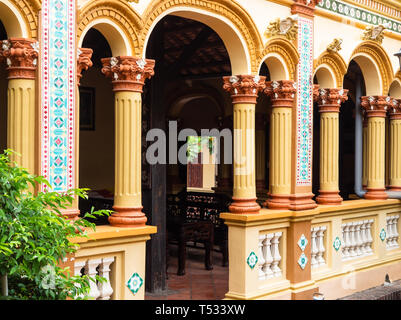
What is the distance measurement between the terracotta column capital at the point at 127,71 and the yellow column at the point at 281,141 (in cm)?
231

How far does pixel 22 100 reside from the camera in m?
5.16

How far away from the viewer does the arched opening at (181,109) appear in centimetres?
775

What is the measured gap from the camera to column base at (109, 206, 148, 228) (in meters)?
5.91

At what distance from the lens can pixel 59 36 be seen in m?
5.35

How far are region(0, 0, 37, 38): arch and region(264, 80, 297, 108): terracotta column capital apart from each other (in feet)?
11.7

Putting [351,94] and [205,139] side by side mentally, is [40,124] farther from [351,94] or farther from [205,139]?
[205,139]

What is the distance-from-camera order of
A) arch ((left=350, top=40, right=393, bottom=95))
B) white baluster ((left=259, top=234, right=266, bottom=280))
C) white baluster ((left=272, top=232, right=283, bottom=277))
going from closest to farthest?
white baluster ((left=259, top=234, right=266, bottom=280)), white baluster ((left=272, top=232, right=283, bottom=277)), arch ((left=350, top=40, right=393, bottom=95))

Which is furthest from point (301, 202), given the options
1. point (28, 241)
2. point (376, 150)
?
point (28, 241)

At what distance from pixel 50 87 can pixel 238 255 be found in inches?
123

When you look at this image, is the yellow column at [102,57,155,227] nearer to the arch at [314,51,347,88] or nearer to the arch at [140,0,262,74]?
the arch at [140,0,262,74]

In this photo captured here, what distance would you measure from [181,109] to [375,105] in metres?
6.09

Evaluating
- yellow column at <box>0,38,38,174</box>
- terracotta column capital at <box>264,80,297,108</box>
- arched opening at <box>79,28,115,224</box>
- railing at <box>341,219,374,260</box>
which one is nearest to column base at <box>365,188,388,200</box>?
railing at <box>341,219,374,260</box>

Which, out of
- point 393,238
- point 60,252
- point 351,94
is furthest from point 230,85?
point 351,94

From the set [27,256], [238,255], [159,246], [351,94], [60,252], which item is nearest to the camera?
[27,256]
